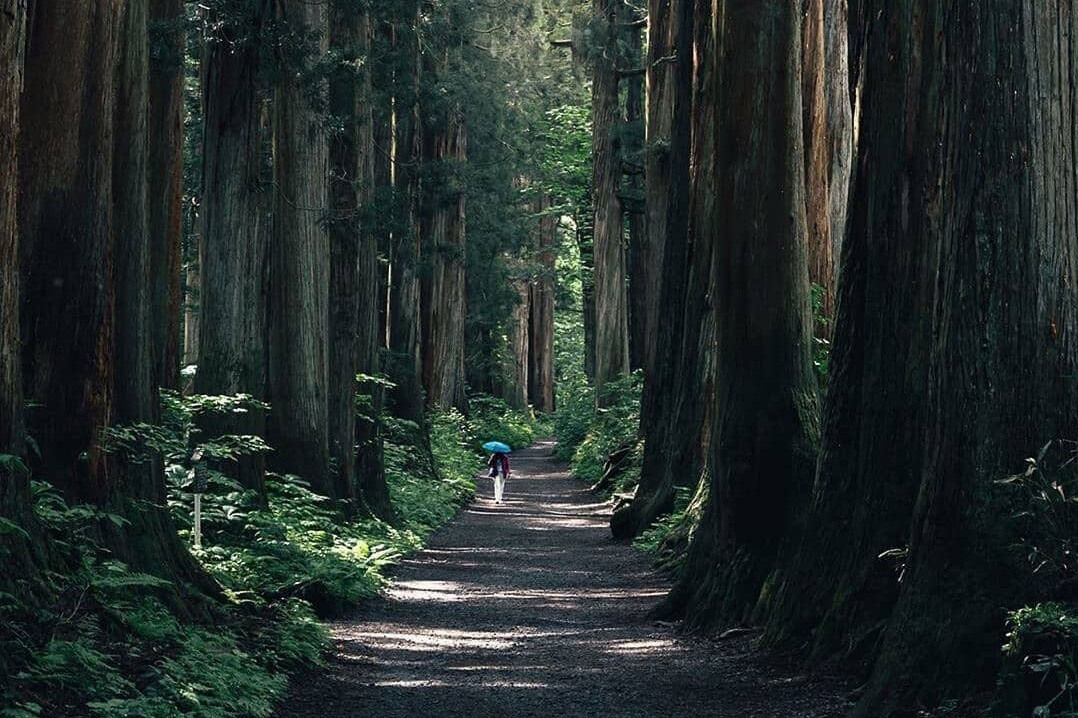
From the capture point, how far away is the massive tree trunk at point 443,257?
1228 inches

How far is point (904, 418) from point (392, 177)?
858 inches

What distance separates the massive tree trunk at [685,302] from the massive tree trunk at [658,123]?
394 cm

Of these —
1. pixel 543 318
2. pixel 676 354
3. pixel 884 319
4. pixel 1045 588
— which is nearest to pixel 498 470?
pixel 676 354

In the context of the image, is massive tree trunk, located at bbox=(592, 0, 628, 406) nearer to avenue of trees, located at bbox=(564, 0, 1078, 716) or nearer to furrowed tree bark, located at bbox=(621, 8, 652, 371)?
furrowed tree bark, located at bbox=(621, 8, 652, 371)

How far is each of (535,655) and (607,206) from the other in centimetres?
2418

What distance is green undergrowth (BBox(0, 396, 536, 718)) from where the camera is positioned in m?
6.50

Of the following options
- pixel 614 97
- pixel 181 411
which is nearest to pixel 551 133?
pixel 614 97

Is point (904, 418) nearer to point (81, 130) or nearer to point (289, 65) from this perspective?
point (81, 130)

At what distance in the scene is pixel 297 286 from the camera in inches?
685

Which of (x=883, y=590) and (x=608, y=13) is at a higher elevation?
(x=608, y=13)

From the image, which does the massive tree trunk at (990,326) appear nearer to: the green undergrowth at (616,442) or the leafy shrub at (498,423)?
the green undergrowth at (616,442)

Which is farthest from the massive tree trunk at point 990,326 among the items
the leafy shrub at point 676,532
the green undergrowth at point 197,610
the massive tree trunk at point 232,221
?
the massive tree trunk at point 232,221

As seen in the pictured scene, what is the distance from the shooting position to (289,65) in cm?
1596

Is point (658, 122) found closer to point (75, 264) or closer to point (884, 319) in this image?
point (884, 319)
